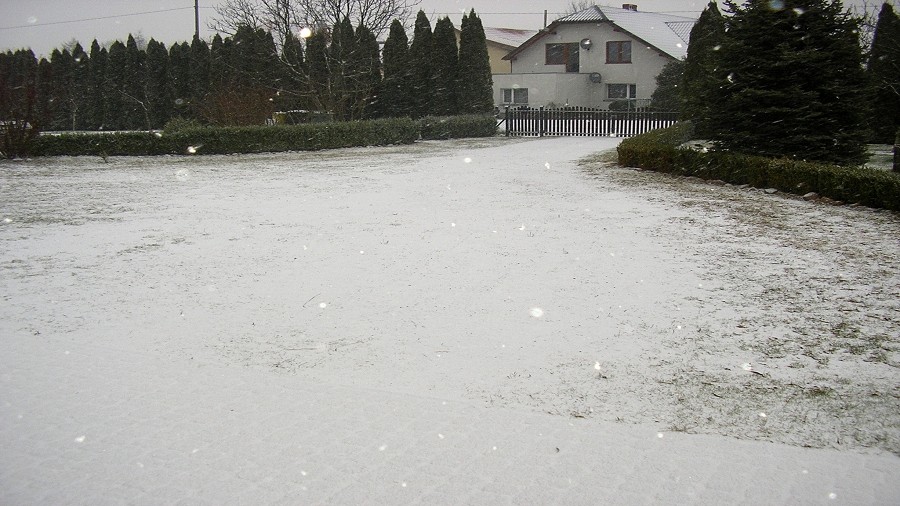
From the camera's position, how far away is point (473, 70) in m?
28.9

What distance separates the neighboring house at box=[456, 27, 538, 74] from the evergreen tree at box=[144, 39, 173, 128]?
74.2 ft

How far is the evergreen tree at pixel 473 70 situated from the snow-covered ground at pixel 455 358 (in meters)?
20.0

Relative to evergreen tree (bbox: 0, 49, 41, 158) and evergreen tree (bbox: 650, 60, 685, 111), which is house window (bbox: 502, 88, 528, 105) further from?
evergreen tree (bbox: 0, 49, 41, 158)

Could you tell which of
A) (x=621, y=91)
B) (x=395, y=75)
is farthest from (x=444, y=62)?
(x=621, y=91)

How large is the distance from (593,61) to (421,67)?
16.8 m

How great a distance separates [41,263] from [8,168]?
40.3 feet

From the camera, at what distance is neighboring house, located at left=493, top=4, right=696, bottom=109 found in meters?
39.5

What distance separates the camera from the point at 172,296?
21.1 ft

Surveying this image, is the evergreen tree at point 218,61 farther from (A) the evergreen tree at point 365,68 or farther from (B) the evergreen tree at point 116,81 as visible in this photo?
(A) the evergreen tree at point 365,68

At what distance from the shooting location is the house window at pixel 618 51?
40.3m

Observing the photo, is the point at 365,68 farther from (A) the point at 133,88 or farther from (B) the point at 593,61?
(B) the point at 593,61

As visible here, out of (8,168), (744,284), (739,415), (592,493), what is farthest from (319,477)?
(8,168)

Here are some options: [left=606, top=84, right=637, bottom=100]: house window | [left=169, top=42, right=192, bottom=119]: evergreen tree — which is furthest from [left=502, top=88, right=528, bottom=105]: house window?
[left=169, top=42, right=192, bottom=119]: evergreen tree

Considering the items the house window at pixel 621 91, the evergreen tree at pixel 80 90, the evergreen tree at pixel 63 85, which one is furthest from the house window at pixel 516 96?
the evergreen tree at pixel 63 85
